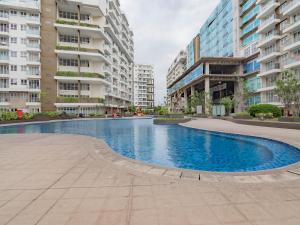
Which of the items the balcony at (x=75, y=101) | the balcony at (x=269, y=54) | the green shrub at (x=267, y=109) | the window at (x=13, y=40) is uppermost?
the window at (x=13, y=40)

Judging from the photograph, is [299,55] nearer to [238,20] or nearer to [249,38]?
[249,38]

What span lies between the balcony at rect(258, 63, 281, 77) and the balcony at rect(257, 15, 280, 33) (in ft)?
26.4

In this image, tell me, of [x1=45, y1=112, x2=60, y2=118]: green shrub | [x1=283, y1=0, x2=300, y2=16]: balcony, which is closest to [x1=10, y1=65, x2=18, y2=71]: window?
[x1=45, y1=112, x2=60, y2=118]: green shrub

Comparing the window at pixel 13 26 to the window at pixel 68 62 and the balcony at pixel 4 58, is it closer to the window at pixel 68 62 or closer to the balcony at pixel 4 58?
the balcony at pixel 4 58

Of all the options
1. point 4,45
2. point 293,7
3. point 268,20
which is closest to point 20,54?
point 4,45

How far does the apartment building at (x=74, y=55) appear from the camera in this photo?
43.9 meters

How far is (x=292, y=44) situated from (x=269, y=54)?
5.96 meters

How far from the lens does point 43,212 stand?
328 cm

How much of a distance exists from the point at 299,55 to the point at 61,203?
40856mm

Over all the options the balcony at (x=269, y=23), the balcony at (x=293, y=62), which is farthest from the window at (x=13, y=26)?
the balcony at (x=293, y=62)

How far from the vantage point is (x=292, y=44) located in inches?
1219

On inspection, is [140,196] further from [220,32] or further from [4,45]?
[220,32]

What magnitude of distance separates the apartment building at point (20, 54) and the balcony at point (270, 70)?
5196 cm

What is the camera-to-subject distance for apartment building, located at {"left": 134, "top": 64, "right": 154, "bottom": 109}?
13675 centimetres
